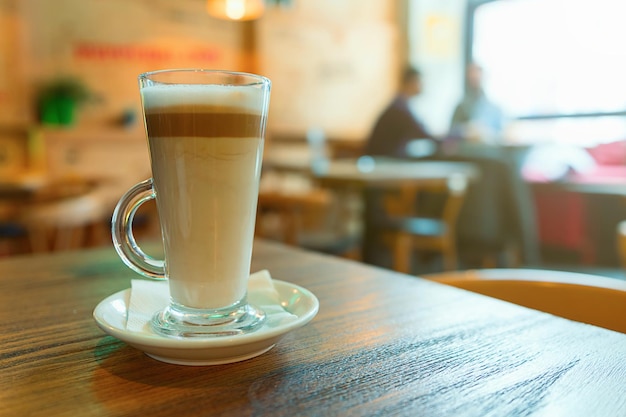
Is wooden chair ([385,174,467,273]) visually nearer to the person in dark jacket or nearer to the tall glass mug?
the person in dark jacket

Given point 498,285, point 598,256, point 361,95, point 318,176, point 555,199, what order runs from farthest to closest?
point 361,95 < point 555,199 < point 598,256 < point 318,176 < point 498,285

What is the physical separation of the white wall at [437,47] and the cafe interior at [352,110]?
0.06ft

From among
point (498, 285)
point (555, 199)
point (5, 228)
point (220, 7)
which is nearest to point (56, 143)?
point (220, 7)

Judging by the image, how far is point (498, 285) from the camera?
2.97 feet

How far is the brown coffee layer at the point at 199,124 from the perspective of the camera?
0.51m

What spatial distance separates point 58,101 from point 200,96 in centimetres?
471

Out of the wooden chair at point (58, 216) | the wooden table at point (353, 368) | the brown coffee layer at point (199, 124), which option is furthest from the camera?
the wooden chair at point (58, 216)

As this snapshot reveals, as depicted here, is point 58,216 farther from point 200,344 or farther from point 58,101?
point 58,101

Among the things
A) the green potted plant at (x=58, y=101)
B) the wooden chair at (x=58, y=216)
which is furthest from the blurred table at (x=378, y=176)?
the green potted plant at (x=58, y=101)

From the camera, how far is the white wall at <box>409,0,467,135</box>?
6.78m

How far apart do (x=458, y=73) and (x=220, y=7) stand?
137 inches

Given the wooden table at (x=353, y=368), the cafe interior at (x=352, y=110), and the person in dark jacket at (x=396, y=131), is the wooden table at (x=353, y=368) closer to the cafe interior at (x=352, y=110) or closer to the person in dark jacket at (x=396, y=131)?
the cafe interior at (x=352, y=110)

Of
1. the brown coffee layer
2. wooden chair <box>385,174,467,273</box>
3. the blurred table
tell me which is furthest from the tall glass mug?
wooden chair <box>385,174,467,273</box>

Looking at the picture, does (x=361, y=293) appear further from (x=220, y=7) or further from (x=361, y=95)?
(x=361, y=95)
